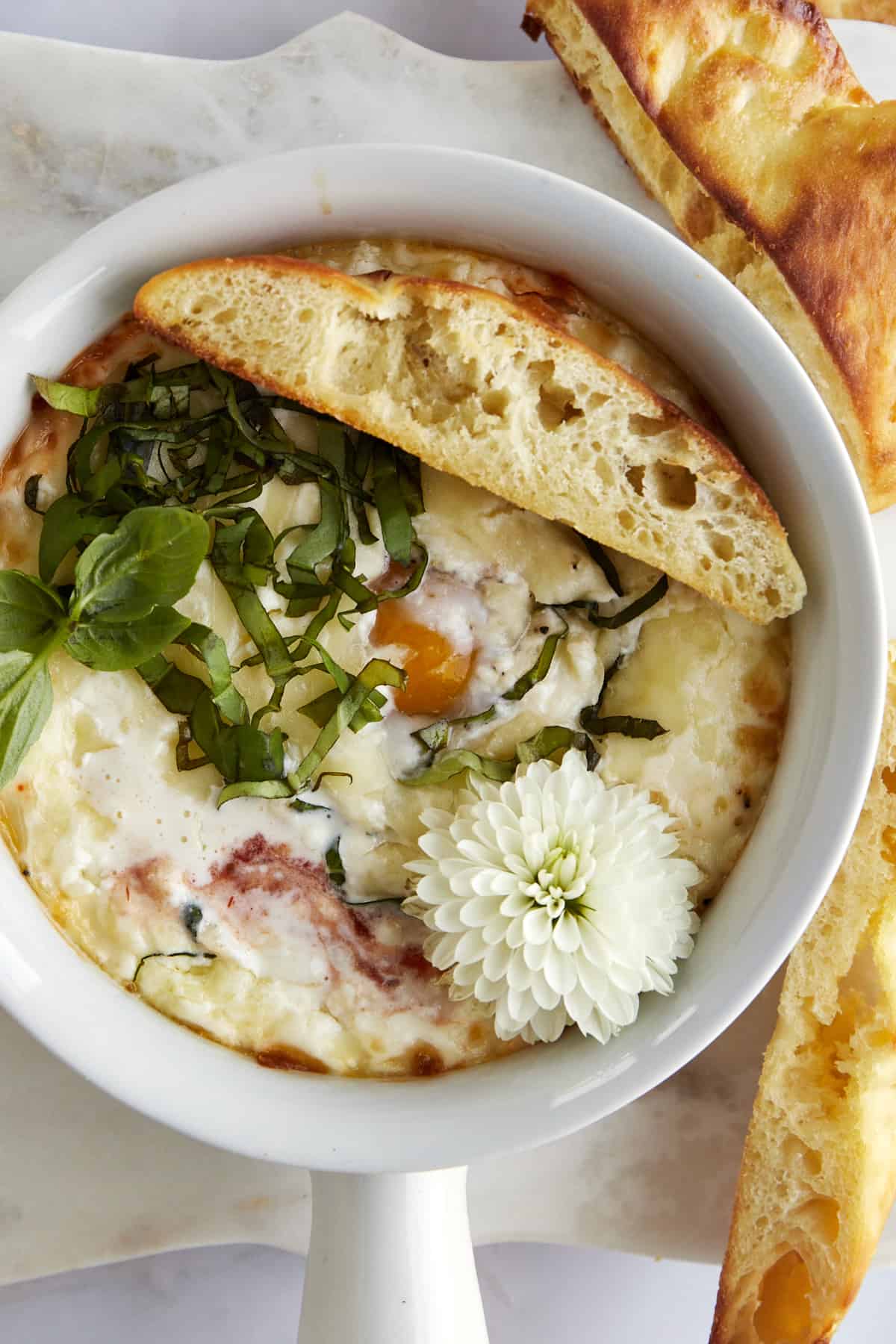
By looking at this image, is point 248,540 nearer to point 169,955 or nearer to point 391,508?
point 391,508

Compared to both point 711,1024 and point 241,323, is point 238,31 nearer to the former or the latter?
point 241,323

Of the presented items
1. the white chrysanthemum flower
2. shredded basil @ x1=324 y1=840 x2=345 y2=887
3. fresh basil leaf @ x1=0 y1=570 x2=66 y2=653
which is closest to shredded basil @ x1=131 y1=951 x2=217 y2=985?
shredded basil @ x1=324 y1=840 x2=345 y2=887

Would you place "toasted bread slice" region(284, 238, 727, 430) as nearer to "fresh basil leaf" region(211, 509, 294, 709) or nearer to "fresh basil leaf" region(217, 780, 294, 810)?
"fresh basil leaf" region(211, 509, 294, 709)

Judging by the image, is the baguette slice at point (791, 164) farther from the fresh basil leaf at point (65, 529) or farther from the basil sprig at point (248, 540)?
the fresh basil leaf at point (65, 529)

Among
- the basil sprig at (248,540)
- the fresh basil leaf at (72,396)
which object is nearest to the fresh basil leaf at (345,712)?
the basil sprig at (248,540)

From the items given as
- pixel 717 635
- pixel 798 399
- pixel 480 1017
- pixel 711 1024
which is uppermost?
pixel 798 399

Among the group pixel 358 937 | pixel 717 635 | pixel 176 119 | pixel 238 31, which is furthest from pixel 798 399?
pixel 238 31
